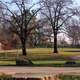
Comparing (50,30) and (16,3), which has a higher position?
(16,3)

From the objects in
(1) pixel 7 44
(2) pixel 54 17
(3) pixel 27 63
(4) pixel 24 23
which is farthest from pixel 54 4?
(1) pixel 7 44

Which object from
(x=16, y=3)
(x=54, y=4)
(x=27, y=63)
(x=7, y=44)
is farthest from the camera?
(x=7, y=44)

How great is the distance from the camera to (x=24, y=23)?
6412 centimetres

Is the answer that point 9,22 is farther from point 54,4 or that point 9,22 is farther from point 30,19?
point 54,4

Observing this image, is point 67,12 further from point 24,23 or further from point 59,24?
point 24,23

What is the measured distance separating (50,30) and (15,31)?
9.68m

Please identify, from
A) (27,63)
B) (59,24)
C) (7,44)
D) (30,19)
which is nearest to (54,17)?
(59,24)

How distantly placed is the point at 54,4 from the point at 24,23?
8.16 m

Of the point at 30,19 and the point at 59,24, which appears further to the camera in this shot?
the point at 59,24

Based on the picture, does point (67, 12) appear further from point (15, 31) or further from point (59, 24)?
point (15, 31)

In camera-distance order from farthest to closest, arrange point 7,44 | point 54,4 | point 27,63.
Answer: point 7,44 < point 54,4 < point 27,63

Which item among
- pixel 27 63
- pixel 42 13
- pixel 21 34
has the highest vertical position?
pixel 42 13

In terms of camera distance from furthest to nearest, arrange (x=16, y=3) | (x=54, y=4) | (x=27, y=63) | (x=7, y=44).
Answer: (x=7, y=44) → (x=54, y=4) → (x=16, y=3) → (x=27, y=63)

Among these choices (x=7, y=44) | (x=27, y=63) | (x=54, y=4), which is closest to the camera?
(x=27, y=63)
